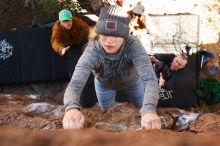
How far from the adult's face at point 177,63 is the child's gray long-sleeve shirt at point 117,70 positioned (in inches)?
84.5

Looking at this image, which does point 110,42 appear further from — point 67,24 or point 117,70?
point 67,24

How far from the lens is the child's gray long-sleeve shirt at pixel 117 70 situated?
6.10 feet

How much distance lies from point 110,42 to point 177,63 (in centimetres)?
279

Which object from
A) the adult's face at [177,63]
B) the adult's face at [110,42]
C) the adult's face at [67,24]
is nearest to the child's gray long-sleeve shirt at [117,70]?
the adult's face at [110,42]

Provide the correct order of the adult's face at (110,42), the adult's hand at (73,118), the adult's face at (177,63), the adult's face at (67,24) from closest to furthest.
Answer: the adult's hand at (73,118) < the adult's face at (110,42) < the adult's face at (177,63) < the adult's face at (67,24)

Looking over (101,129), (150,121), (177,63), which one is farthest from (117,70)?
(177,63)

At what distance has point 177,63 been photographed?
484cm

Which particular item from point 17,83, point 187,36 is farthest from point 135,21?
point 17,83

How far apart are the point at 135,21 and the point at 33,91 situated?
217cm

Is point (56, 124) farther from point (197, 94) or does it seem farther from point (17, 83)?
point (17, 83)

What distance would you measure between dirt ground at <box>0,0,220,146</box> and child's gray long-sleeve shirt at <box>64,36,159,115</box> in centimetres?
14

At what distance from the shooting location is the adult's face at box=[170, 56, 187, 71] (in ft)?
15.8

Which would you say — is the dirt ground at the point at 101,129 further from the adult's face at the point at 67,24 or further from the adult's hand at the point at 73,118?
the adult's face at the point at 67,24

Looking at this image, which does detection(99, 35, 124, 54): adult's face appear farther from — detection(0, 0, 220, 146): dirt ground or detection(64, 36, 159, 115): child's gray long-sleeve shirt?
detection(0, 0, 220, 146): dirt ground
